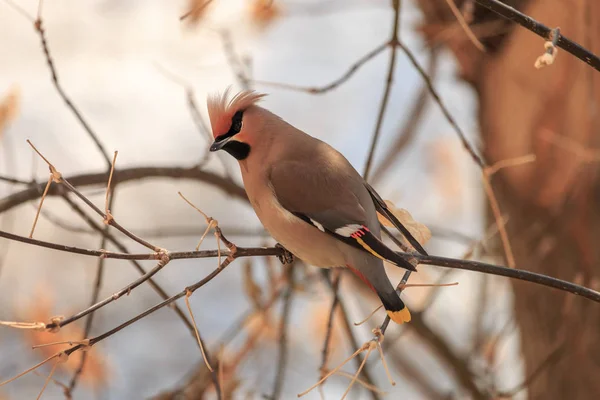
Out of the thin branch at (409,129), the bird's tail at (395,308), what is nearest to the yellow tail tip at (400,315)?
the bird's tail at (395,308)

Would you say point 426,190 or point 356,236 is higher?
point 426,190

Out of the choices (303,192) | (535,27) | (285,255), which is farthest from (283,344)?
(535,27)

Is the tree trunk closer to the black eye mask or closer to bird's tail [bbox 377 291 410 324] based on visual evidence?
the black eye mask

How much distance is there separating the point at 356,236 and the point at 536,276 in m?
0.27

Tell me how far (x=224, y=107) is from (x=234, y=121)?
0.04 meters

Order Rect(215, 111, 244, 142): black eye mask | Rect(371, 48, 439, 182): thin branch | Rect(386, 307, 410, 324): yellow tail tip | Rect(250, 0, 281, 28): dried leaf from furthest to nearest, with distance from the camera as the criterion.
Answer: Rect(371, 48, 439, 182): thin branch < Rect(250, 0, 281, 28): dried leaf < Rect(215, 111, 244, 142): black eye mask < Rect(386, 307, 410, 324): yellow tail tip

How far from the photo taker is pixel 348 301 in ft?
11.8

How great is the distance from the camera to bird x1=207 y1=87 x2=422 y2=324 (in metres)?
1.09

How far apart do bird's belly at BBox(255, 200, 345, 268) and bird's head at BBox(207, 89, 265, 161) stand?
0.41 feet

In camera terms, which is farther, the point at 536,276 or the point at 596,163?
the point at 596,163

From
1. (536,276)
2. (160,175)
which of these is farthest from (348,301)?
(536,276)

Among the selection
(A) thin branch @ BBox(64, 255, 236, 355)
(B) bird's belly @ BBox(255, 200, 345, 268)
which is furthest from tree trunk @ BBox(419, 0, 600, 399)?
(A) thin branch @ BBox(64, 255, 236, 355)

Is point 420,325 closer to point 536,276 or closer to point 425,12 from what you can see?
point 425,12

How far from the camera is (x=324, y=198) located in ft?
3.70
